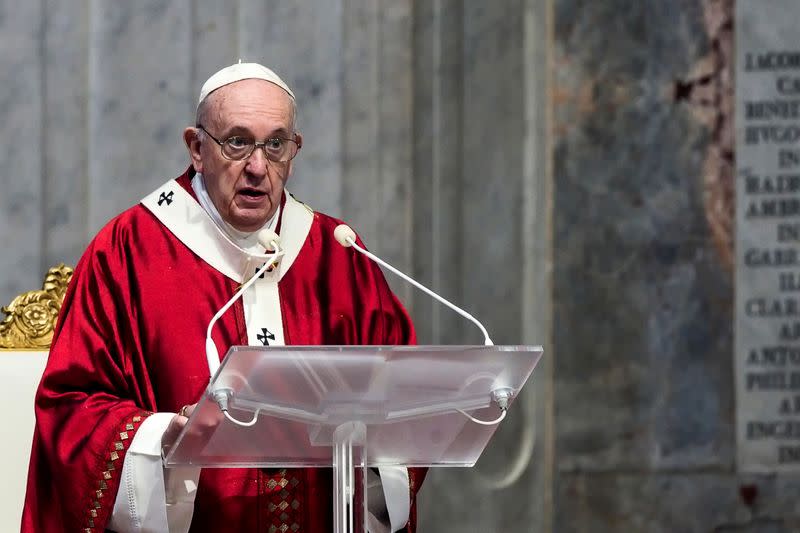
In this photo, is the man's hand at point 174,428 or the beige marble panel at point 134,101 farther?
the beige marble panel at point 134,101

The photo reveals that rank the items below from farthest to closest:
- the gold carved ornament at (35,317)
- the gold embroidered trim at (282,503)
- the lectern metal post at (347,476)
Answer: the gold carved ornament at (35,317), the gold embroidered trim at (282,503), the lectern metal post at (347,476)

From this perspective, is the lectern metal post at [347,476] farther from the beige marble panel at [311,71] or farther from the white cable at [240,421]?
the beige marble panel at [311,71]

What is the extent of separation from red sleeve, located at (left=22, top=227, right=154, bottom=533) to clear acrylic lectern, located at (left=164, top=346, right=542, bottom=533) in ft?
0.88

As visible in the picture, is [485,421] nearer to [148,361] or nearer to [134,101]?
[148,361]

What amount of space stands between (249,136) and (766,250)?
1979 millimetres

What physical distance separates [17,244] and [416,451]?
2164 millimetres

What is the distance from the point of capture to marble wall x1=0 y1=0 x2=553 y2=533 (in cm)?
452

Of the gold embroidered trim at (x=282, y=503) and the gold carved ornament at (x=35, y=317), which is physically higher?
the gold carved ornament at (x=35, y=317)

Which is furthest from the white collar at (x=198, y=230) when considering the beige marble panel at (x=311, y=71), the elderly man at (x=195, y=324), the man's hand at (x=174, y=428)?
the beige marble panel at (x=311, y=71)

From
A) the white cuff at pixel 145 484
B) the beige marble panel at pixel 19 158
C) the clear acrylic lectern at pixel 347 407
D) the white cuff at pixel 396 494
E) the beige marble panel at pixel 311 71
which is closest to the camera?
the clear acrylic lectern at pixel 347 407

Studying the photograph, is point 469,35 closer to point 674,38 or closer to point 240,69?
point 674,38

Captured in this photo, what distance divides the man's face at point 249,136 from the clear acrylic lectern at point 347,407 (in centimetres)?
72

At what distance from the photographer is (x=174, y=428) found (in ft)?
9.00

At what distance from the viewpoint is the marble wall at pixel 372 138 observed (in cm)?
452
